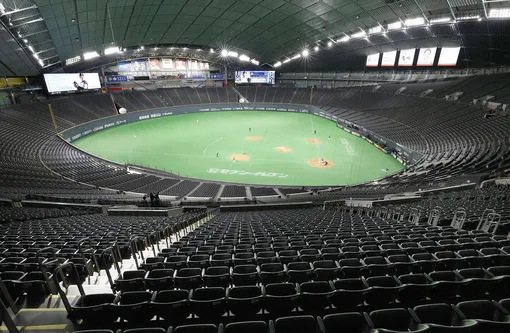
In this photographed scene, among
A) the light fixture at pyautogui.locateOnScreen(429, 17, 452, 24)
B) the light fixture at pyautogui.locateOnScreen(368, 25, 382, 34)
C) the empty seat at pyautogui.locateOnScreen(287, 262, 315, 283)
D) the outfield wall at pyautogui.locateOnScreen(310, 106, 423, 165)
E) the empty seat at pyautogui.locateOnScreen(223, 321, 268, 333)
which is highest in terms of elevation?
the light fixture at pyautogui.locateOnScreen(368, 25, 382, 34)

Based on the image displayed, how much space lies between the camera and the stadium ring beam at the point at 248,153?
99.7ft

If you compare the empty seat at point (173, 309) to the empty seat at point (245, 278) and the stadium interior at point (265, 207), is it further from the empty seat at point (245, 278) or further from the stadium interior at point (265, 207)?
the empty seat at point (245, 278)

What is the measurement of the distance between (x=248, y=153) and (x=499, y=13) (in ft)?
107

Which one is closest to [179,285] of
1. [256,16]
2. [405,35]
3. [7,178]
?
[7,178]

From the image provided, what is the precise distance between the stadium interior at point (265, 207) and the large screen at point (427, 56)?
0.39m

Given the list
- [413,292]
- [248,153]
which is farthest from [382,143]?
[413,292]

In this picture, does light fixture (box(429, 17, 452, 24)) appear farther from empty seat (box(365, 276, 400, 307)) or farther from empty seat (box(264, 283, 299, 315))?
empty seat (box(264, 283, 299, 315))

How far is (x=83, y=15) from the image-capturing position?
33375mm

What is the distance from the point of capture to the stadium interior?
443 cm

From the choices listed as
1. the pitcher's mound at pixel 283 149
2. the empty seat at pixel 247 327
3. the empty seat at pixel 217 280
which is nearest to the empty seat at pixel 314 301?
the empty seat at pixel 247 327

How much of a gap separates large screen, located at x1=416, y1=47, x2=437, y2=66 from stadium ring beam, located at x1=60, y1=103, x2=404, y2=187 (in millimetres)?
17945

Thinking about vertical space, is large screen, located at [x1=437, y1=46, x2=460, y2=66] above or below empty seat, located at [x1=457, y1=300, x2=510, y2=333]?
above

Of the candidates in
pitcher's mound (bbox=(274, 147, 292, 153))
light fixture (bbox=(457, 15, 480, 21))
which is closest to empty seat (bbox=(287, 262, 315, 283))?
pitcher's mound (bbox=(274, 147, 292, 153))

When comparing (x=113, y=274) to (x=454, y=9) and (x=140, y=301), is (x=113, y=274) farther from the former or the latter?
(x=454, y=9)
